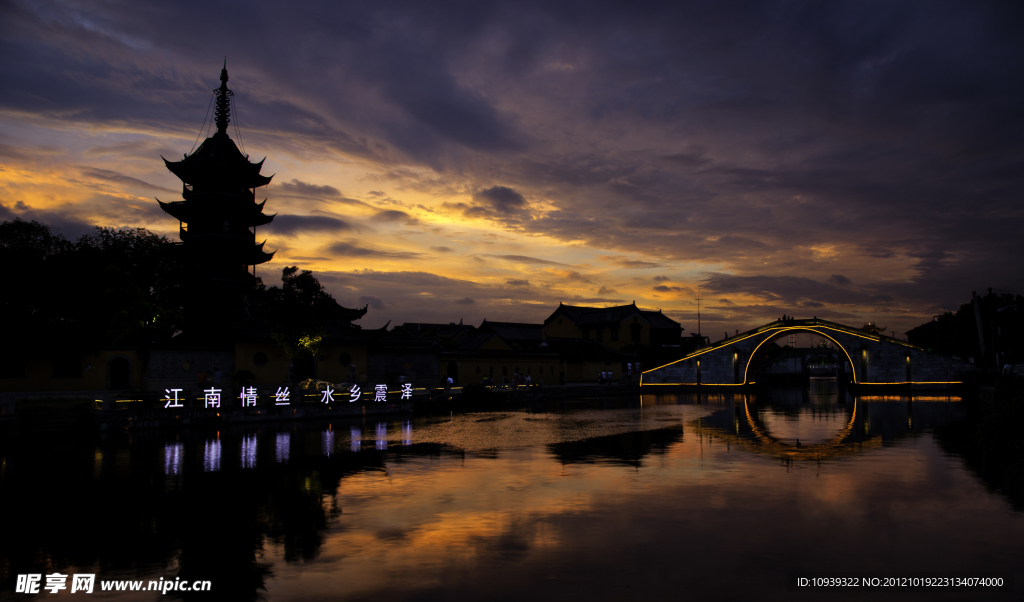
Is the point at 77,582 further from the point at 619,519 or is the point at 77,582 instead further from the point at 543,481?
the point at 543,481

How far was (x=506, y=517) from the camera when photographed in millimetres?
11102

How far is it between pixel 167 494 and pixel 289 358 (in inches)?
971

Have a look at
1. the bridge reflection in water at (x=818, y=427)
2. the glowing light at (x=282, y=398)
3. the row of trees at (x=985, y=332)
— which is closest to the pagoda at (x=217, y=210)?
the glowing light at (x=282, y=398)

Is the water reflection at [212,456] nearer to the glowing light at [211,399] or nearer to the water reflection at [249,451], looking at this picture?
the water reflection at [249,451]

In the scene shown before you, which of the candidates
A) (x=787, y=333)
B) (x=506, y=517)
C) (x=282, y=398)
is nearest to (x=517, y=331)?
(x=787, y=333)

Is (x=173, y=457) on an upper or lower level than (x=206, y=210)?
lower

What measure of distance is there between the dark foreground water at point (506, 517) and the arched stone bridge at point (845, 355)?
130 feet

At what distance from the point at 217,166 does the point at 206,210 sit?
10.3 ft

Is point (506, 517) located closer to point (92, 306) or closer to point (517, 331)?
point (92, 306)

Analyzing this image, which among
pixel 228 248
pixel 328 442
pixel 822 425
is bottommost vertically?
pixel 822 425

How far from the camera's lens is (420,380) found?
45.6 metres

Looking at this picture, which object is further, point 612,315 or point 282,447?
point 612,315

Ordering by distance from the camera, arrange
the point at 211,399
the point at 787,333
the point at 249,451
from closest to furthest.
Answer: the point at 249,451, the point at 211,399, the point at 787,333

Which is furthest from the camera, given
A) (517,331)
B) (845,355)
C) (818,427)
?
(517,331)
